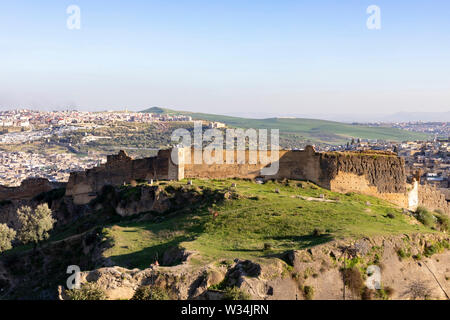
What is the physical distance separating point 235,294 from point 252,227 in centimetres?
878

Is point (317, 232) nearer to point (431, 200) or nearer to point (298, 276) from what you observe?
point (298, 276)

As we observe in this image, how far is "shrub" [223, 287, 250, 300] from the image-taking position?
1477 centimetres

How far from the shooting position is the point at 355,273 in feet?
58.3

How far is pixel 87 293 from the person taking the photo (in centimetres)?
1510

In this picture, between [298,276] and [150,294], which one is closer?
[150,294]

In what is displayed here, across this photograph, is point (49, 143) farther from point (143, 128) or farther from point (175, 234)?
point (175, 234)

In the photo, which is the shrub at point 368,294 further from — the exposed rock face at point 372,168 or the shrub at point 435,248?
the exposed rock face at point 372,168

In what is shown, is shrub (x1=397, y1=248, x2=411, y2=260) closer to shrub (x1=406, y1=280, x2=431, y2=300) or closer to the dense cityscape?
shrub (x1=406, y1=280, x2=431, y2=300)

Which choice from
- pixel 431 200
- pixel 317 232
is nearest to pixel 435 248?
pixel 317 232

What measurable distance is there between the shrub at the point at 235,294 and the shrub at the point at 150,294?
66.4 inches

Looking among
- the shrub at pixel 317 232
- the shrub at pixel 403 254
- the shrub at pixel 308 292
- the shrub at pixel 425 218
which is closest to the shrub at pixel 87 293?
the shrub at pixel 308 292

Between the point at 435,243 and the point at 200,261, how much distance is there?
9.92 metres

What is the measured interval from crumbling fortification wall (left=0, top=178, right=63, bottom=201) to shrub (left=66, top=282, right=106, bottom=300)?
31.0 m

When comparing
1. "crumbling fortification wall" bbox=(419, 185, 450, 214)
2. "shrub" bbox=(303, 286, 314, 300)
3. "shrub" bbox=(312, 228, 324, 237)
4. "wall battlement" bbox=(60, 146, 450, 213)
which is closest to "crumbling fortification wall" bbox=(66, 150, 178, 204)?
"wall battlement" bbox=(60, 146, 450, 213)
